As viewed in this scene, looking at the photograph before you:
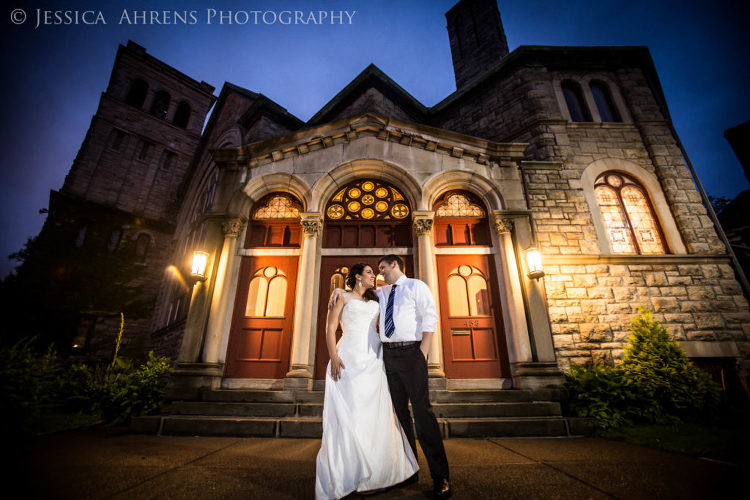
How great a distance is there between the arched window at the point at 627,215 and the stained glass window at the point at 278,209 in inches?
303

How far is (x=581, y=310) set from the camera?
6168mm

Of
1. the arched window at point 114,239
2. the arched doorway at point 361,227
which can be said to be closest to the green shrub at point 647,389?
the arched doorway at point 361,227

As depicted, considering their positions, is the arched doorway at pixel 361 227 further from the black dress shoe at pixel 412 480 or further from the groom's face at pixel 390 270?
the black dress shoe at pixel 412 480

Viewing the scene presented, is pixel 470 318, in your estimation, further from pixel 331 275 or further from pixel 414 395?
pixel 414 395

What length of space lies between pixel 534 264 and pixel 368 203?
3.89 meters

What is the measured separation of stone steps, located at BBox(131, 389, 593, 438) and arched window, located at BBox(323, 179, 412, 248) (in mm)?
3320

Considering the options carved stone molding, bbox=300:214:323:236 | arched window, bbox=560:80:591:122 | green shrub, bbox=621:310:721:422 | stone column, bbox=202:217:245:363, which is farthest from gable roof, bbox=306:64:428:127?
green shrub, bbox=621:310:721:422

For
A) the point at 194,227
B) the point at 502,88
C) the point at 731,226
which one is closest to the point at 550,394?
the point at 502,88

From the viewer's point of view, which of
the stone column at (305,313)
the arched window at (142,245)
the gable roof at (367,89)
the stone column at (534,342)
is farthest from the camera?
the arched window at (142,245)

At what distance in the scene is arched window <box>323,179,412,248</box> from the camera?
269 inches

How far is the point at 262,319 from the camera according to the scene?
6.09 m

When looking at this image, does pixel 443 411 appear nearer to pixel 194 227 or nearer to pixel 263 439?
pixel 263 439

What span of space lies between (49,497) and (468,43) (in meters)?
17.1

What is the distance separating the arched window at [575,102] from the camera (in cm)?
883
